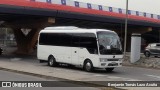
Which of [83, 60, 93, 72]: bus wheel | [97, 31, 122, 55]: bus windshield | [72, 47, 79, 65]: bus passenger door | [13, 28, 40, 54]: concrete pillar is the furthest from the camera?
[13, 28, 40, 54]: concrete pillar

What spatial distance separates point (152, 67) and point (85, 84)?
1385 cm

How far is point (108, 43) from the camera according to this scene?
23.8 meters

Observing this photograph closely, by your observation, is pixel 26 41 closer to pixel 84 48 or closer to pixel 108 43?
pixel 84 48

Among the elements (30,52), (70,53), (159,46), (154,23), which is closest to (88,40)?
(70,53)

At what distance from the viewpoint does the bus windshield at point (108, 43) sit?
23498 millimetres

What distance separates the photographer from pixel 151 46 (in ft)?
146

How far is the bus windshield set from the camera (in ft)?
77.1

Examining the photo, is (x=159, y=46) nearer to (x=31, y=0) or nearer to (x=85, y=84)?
(x=31, y=0)

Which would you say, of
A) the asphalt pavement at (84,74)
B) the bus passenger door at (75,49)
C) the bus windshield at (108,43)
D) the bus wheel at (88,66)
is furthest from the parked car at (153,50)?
the bus wheel at (88,66)

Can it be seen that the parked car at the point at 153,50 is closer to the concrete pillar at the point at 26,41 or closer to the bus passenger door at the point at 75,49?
the concrete pillar at the point at 26,41

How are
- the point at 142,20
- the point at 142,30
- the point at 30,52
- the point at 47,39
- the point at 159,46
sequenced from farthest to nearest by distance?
1. the point at 142,30
2. the point at 142,20
3. the point at 30,52
4. the point at 159,46
5. the point at 47,39

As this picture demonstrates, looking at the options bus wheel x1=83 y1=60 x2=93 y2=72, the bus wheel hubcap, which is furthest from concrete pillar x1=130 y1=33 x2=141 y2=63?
the bus wheel hubcap

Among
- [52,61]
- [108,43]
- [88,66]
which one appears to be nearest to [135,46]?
[52,61]

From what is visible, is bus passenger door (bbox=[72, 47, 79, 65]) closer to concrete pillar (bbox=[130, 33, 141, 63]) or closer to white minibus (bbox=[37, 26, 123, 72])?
white minibus (bbox=[37, 26, 123, 72])
